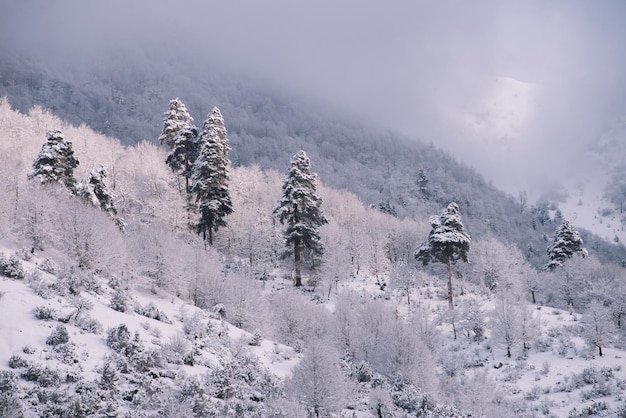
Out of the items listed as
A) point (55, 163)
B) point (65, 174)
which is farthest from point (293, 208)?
point (55, 163)

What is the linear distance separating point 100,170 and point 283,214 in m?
16.6

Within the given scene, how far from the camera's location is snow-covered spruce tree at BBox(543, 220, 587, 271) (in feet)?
192

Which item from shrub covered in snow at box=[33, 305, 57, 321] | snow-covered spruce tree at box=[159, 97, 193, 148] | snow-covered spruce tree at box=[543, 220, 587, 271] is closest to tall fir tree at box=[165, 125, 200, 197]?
snow-covered spruce tree at box=[159, 97, 193, 148]

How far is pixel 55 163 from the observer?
3541 centimetres

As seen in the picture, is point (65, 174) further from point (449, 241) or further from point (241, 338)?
point (449, 241)

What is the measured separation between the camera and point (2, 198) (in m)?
24.9

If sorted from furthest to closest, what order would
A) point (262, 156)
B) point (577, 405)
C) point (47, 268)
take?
point (262, 156) → point (577, 405) → point (47, 268)

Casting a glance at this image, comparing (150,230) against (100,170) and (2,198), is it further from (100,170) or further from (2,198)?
(100,170)

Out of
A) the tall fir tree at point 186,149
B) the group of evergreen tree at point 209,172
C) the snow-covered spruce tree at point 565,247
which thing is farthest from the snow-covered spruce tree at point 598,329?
the tall fir tree at point 186,149

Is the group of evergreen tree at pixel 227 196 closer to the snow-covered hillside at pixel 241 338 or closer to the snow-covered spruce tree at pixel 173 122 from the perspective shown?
the snow-covered hillside at pixel 241 338

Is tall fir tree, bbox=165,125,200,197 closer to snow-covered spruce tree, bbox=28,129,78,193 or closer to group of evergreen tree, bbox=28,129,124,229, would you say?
group of evergreen tree, bbox=28,129,124,229

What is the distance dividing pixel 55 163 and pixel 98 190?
375cm

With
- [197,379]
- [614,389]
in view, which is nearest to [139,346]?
[197,379]

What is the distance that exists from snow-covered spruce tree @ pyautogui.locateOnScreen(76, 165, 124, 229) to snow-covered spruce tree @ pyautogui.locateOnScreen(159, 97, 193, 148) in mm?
12528
